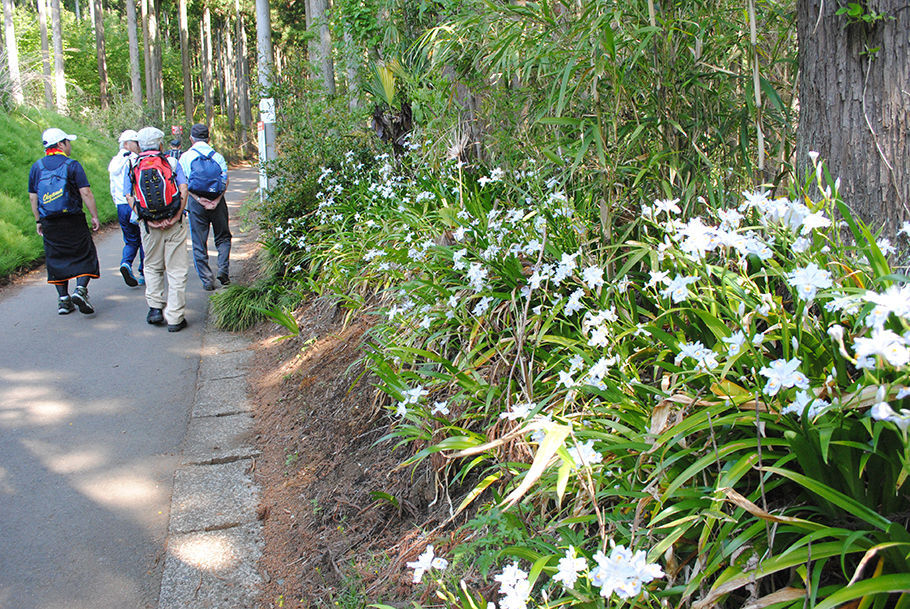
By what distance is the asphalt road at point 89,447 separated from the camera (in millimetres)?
3277

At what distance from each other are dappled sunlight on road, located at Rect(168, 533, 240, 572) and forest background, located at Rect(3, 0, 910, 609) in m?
1.05

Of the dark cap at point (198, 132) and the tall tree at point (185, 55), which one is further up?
the tall tree at point (185, 55)

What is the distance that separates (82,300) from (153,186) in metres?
1.62

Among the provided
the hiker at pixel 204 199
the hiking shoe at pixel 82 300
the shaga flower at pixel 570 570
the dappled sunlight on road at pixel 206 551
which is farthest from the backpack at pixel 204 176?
the shaga flower at pixel 570 570

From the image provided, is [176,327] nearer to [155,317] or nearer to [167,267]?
[155,317]

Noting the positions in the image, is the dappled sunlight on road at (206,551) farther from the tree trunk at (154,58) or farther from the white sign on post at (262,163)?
the tree trunk at (154,58)

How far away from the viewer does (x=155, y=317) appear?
7180 mm

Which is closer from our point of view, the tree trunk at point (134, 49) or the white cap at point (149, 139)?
the white cap at point (149, 139)

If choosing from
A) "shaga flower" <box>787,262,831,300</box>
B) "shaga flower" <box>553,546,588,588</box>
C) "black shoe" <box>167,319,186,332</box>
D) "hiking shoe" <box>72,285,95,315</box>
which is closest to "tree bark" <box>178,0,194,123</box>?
"hiking shoe" <box>72,285,95,315</box>

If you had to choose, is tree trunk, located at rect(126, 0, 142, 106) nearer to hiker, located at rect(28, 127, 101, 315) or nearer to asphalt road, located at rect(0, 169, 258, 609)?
hiker, located at rect(28, 127, 101, 315)

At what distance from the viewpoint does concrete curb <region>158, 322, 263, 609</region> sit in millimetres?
3121

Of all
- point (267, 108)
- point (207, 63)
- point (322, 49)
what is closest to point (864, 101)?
point (267, 108)

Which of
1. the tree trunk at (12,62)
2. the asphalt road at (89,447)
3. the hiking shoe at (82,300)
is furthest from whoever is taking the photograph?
the tree trunk at (12,62)

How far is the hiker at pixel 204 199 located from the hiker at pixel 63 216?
3.84 feet
